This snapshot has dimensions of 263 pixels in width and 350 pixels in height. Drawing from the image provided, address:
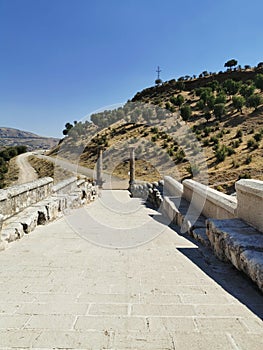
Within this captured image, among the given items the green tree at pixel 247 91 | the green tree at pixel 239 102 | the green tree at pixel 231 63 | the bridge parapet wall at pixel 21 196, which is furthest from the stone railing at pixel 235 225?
the green tree at pixel 231 63

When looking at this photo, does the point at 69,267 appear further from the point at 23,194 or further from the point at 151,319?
the point at 23,194

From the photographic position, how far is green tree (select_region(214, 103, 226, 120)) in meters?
41.4

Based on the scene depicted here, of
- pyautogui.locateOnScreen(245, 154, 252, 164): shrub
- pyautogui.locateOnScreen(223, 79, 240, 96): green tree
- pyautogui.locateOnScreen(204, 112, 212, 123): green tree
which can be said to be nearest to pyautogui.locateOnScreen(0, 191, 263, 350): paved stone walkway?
pyautogui.locateOnScreen(245, 154, 252, 164): shrub

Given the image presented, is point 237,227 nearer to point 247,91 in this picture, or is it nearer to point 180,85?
point 247,91

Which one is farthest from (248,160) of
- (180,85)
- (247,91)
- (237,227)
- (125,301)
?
(180,85)

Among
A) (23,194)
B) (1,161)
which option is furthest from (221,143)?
(1,161)

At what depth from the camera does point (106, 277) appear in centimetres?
337

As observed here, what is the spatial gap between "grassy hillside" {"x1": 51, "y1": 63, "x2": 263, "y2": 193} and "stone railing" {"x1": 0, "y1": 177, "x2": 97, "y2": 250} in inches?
508

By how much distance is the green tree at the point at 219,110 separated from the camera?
41.4 m

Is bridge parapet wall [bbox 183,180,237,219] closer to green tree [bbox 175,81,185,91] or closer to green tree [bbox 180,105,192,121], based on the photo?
green tree [bbox 180,105,192,121]

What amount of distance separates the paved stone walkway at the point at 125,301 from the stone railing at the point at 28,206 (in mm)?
772

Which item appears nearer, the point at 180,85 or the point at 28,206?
the point at 28,206

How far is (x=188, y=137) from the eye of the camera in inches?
1542

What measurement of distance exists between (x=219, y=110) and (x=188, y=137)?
22.8 ft
